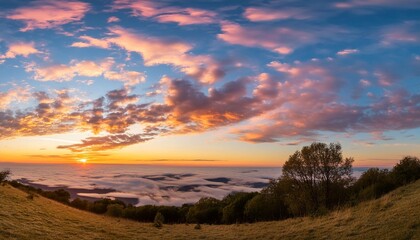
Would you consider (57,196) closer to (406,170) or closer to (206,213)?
(206,213)

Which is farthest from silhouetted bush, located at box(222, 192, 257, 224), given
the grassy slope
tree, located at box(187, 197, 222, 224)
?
the grassy slope

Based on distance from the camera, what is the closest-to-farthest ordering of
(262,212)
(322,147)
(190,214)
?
(322,147) → (262,212) → (190,214)

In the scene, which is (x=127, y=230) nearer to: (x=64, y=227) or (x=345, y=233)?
(x=64, y=227)

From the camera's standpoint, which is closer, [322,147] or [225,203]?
[322,147]

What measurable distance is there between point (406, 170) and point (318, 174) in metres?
14.6

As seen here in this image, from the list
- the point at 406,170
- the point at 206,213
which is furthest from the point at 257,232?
the point at 206,213

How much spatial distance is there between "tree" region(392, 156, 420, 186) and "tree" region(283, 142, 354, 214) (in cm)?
793

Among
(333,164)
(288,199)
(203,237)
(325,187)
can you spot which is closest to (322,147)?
(333,164)

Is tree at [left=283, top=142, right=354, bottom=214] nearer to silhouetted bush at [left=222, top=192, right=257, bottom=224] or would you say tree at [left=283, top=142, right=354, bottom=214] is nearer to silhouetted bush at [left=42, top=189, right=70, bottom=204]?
silhouetted bush at [left=222, top=192, right=257, bottom=224]

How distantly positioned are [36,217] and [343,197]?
50.7 m

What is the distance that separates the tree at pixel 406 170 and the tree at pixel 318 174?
793cm

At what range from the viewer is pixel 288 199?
60.9m

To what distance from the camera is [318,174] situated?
191 ft

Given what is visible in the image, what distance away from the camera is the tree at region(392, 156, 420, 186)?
5314 cm
